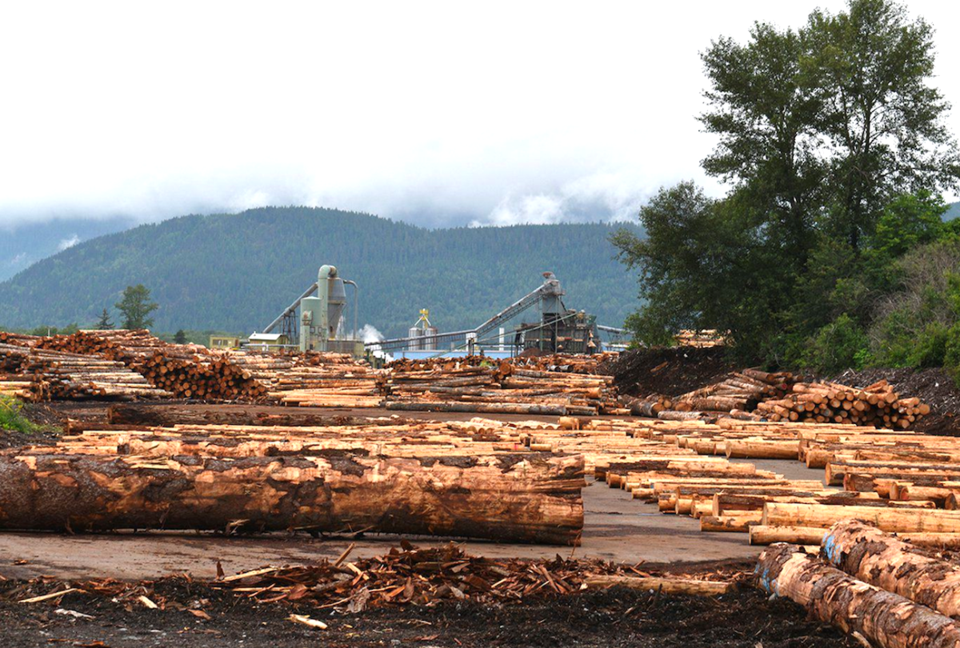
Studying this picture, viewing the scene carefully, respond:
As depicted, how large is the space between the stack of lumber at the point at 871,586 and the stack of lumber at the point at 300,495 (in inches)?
72.0

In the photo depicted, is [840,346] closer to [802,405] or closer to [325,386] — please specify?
[802,405]

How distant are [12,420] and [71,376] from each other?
1002 centimetres

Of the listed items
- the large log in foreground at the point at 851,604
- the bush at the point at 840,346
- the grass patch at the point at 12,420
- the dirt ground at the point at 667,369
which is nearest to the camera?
the large log in foreground at the point at 851,604

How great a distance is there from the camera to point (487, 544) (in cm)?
762

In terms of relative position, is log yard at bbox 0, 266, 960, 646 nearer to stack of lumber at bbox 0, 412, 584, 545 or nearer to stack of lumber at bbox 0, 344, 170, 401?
stack of lumber at bbox 0, 412, 584, 545

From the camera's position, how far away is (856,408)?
20125 millimetres

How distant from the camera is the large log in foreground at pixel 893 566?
16.4ft

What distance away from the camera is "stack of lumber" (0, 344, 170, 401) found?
24750mm

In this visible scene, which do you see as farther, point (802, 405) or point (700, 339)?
point (700, 339)

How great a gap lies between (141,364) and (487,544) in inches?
867

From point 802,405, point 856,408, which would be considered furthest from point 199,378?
point 856,408

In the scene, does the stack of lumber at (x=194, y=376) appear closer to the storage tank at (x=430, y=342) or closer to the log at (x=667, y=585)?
the log at (x=667, y=585)

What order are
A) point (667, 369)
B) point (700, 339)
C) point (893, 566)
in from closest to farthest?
point (893, 566) → point (667, 369) → point (700, 339)

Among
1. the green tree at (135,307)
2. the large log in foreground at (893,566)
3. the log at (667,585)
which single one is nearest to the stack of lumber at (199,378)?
the log at (667,585)
